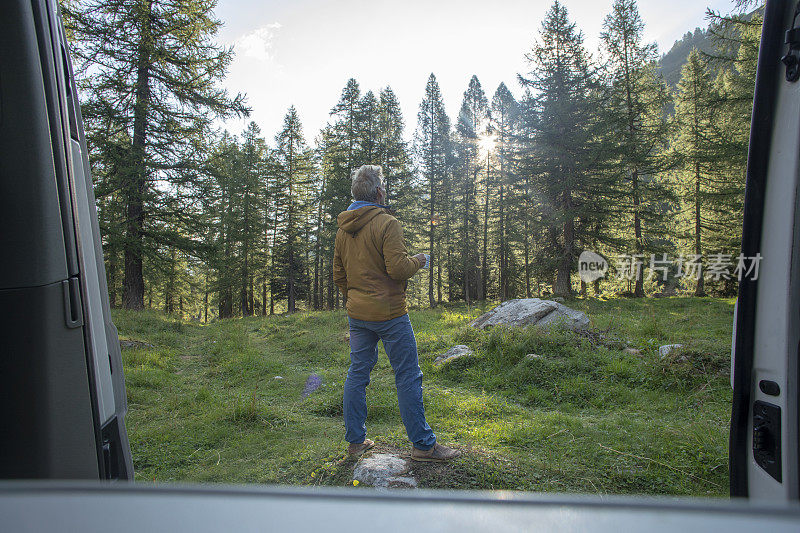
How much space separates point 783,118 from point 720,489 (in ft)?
9.25

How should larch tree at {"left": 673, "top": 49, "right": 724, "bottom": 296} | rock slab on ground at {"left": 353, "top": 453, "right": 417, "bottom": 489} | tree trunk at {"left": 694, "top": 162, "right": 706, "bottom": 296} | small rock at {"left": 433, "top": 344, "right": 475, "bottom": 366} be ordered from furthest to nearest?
1. larch tree at {"left": 673, "top": 49, "right": 724, "bottom": 296}
2. tree trunk at {"left": 694, "top": 162, "right": 706, "bottom": 296}
3. small rock at {"left": 433, "top": 344, "right": 475, "bottom": 366}
4. rock slab on ground at {"left": 353, "top": 453, "right": 417, "bottom": 489}

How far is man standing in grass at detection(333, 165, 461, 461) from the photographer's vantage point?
302cm

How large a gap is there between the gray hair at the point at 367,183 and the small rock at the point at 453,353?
13.4 ft

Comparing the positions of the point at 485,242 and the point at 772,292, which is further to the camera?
the point at 485,242

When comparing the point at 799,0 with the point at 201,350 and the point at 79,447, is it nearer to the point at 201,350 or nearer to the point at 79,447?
the point at 79,447

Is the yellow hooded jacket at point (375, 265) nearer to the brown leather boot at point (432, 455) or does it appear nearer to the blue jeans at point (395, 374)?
the blue jeans at point (395, 374)

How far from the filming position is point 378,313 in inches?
120

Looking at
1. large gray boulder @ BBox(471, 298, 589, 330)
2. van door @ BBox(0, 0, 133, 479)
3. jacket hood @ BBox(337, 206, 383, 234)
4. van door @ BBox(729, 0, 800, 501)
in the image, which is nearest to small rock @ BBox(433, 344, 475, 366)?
large gray boulder @ BBox(471, 298, 589, 330)

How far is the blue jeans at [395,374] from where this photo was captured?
118 inches

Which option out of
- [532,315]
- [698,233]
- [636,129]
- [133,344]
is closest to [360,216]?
[532,315]

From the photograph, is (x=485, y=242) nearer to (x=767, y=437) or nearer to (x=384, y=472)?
(x=384, y=472)

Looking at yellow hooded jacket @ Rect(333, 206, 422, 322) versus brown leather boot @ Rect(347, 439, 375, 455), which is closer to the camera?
yellow hooded jacket @ Rect(333, 206, 422, 322)

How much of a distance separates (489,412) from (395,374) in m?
2.02
